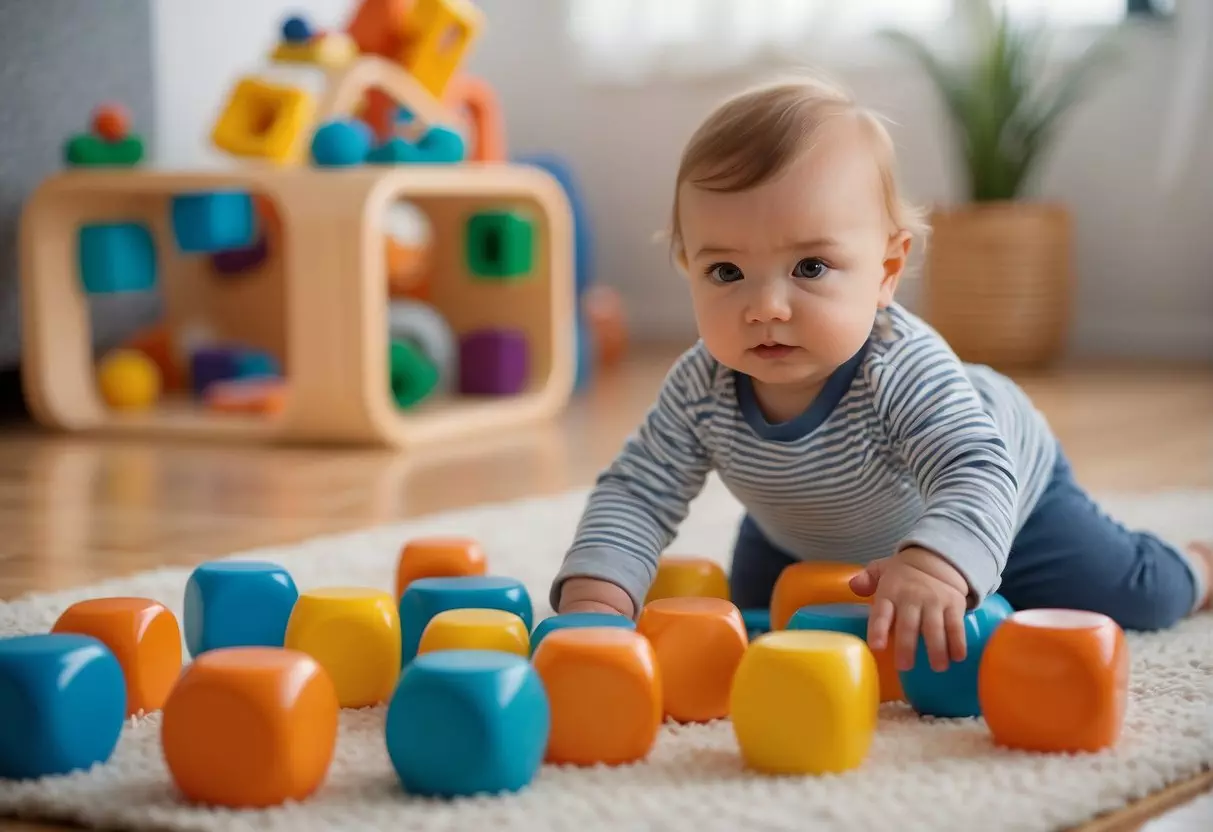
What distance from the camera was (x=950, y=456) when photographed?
0.98 meters

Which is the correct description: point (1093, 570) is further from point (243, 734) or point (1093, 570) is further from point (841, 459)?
point (243, 734)

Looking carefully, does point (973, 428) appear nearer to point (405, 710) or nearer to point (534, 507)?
point (405, 710)

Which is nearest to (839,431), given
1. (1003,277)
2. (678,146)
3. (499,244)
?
(499,244)

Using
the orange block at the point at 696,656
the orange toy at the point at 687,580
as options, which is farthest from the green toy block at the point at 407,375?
the orange block at the point at 696,656

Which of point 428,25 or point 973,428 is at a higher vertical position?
point 428,25

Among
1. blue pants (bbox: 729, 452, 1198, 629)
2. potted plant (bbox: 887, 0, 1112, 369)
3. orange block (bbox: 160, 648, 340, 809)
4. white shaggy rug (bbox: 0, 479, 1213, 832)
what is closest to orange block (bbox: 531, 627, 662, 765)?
white shaggy rug (bbox: 0, 479, 1213, 832)

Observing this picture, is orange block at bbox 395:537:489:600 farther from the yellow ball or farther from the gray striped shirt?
the yellow ball

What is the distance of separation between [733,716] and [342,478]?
3.80ft

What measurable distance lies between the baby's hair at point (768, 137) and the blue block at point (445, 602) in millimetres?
260

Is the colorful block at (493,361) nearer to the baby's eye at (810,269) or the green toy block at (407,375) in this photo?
the green toy block at (407,375)

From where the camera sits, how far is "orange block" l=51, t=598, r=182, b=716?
0.89 m

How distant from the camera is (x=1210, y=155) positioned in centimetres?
312

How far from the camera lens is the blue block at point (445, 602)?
988mm

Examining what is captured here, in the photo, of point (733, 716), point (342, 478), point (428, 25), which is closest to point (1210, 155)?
point (428, 25)
